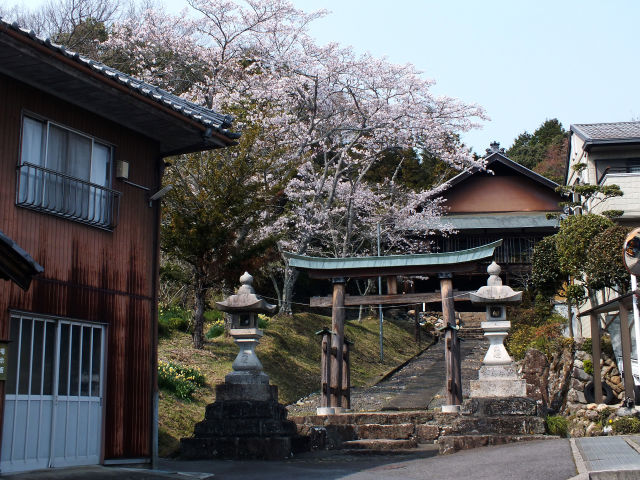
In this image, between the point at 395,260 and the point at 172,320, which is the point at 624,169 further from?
the point at 172,320

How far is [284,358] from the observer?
2302 cm

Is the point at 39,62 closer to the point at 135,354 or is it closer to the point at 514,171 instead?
the point at 135,354

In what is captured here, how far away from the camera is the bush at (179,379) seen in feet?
54.4

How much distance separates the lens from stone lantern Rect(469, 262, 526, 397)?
1359 centimetres

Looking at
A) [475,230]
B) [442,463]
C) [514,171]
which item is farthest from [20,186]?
[514,171]

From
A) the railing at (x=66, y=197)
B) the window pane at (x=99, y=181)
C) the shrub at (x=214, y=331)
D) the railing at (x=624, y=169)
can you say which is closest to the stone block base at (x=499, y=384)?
the railing at (x=66, y=197)

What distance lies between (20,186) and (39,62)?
171 cm

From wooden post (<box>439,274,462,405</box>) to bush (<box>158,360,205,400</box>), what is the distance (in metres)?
6.01

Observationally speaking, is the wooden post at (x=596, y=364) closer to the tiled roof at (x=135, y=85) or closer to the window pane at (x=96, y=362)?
the tiled roof at (x=135, y=85)

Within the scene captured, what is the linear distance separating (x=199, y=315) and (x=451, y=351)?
7.23m

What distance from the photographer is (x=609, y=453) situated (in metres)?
10.1

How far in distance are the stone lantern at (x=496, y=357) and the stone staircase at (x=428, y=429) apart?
275mm

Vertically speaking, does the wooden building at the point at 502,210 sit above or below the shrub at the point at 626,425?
above

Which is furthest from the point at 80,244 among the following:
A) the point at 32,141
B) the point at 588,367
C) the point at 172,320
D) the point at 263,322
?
the point at 588,367
